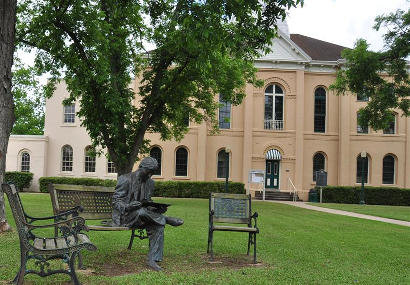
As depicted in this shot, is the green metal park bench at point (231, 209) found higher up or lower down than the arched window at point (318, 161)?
lower down

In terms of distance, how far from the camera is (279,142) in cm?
3334

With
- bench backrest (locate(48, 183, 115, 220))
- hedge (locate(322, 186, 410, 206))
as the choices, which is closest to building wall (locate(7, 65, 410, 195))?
hedge (locate(322, 186, 410, 206))

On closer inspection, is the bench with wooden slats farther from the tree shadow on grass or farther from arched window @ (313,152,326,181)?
arched window @ (313,152,326,181)

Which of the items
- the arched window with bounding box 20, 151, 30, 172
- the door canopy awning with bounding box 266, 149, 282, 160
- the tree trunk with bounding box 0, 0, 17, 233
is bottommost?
the arched window with bounding box 20, 151, 30, 172

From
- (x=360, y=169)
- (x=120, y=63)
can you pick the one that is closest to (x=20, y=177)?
(x=120, y=63)

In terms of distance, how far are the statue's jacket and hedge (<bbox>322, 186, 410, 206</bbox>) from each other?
1015 inches

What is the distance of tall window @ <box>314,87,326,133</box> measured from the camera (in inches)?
1358

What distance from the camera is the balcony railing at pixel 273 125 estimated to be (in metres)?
33.7

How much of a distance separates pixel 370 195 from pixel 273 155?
6977mm

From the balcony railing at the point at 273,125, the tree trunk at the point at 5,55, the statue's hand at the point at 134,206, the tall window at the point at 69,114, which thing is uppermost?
the tall window at the point at 69,114

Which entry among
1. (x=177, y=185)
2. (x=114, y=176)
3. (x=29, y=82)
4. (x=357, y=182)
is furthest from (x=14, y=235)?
(x=29, y=82)

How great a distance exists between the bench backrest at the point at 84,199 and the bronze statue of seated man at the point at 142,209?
67cm

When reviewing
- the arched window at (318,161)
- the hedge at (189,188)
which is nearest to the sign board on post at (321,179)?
the arched window at (318,161)

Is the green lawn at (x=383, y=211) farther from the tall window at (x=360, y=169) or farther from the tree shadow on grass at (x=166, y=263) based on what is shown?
the tree shadow on grass at (x=166, y=263)
